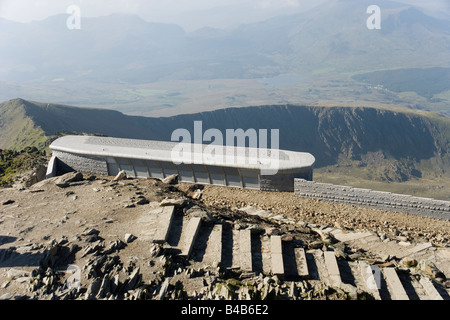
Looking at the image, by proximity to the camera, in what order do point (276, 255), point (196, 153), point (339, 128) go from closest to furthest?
point (276, 255) < point (196, 153) < point (339, 128)

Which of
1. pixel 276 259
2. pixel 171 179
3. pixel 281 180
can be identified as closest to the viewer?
pixel 276 259

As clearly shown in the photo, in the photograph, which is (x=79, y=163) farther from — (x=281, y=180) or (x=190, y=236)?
(x=190, y=236)

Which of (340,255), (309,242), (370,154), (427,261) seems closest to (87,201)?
(309,242)

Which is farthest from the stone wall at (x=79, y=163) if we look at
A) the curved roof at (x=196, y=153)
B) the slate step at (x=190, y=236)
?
the slate step at (x=190, y=236)

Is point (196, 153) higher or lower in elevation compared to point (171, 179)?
higher

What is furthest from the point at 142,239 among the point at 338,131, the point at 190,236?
the point at 338,131

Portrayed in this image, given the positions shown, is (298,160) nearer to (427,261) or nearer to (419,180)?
Answer: (427,261)

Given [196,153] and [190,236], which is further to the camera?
[196,153]

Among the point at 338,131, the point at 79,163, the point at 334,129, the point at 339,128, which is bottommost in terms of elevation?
the point at 338,131
